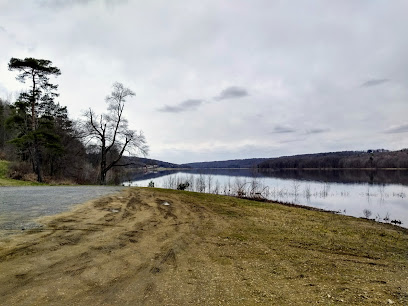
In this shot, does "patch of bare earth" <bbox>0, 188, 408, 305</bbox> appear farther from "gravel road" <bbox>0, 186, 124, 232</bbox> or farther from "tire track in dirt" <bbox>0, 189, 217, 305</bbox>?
"gravel road" <bbox>0, 186, 124, 232</bbox>

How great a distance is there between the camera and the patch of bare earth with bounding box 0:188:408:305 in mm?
3686

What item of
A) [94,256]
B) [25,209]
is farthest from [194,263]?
[25,209]

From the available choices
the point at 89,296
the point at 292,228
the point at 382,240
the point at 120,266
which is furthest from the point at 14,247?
the point at 382,240

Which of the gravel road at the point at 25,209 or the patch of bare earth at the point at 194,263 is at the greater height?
the gravel road at the point at 25,209

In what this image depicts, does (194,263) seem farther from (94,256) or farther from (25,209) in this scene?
(25,209)

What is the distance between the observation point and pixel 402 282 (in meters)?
A: 4.34

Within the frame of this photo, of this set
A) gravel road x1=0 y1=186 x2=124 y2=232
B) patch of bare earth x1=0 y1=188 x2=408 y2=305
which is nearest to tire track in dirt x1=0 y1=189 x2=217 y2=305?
patch of bare earth x1=0 y1=188 x2=408 y2=305

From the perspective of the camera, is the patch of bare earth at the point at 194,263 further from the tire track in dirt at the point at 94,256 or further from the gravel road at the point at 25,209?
the gravel road at the point at 25,209

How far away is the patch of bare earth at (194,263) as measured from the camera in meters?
3.69

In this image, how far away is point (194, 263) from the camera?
4.88 metres

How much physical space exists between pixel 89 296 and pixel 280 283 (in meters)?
2.84

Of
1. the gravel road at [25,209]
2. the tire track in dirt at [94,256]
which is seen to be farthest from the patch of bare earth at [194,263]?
the gravel road at [25,209]

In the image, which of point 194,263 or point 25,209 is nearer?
point 194,263

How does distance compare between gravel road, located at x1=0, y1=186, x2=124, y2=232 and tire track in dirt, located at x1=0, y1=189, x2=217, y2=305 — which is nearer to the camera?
tire track in dirt, located at x1=0, y1=189, x2=217, y2=305
